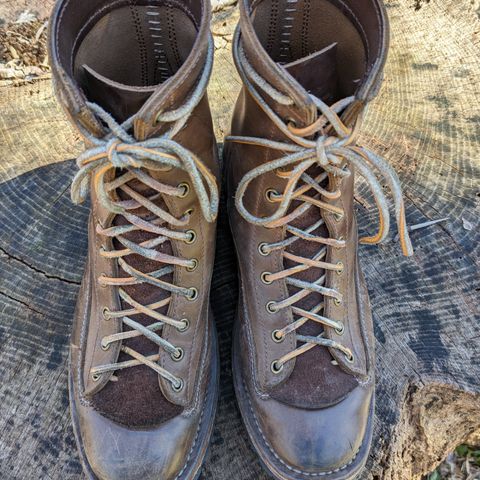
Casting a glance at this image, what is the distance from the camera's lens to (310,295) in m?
1.41

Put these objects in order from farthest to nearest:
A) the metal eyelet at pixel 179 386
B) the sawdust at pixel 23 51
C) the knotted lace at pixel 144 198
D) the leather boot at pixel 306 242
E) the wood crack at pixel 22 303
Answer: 1. the sawdust at pixel 23 51
2. the wood crack at pixel 22 303
3. the metal eyelet at pixel 179 386
4. the leather boot at pixel 306 242
5. the knotted lace at pixel 144 198

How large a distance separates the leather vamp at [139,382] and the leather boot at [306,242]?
0.25 m

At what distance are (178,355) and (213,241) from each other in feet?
1.12

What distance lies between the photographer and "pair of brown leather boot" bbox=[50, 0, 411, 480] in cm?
117

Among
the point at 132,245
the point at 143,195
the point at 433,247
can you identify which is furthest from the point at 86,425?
the point at 433,247

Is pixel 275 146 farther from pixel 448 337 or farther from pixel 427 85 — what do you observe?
pixel 427 85

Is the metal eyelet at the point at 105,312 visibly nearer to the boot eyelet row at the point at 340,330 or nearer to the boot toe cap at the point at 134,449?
the boot toe cap at the point at 134,449

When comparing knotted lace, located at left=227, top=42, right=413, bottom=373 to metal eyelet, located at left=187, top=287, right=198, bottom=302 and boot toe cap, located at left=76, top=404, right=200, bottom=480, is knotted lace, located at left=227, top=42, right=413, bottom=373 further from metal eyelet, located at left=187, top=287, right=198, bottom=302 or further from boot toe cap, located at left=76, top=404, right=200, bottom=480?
boot toe cap, located at left=76, top=404, right=200, bottom=480

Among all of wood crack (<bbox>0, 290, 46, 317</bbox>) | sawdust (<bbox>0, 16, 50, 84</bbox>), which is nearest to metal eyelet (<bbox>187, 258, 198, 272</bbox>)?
wood crack (<bbox>0, 290, 46, 317</bbox>)

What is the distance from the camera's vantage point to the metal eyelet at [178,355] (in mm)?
1336

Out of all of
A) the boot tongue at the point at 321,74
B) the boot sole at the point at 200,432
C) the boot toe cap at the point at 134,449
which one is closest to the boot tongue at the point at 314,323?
the boot tongue at the point at 321,74

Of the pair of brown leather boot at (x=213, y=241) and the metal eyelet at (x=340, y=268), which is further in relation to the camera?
the metal eyelet at (x=340, y=268)

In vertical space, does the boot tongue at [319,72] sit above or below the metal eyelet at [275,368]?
above

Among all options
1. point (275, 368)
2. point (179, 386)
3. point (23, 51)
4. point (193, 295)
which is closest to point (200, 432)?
point (179, 386)
